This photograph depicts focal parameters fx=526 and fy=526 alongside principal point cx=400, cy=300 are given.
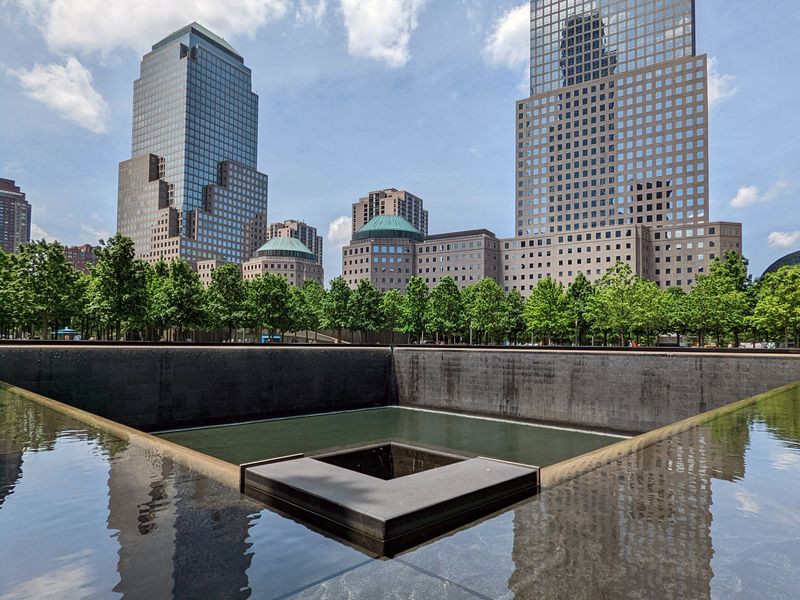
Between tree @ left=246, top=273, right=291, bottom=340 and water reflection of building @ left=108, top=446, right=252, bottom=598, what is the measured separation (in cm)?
5899

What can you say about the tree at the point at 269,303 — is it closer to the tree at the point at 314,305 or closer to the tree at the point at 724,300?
the tree at the point at 314,305

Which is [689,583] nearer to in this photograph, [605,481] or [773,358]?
[605,481]

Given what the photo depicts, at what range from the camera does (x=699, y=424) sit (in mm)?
13555

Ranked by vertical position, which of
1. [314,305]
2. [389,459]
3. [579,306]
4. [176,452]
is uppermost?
[314,305]

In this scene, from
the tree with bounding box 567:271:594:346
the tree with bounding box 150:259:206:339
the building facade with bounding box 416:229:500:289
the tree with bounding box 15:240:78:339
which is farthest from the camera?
the building facade with bounding box 416:229:500:289

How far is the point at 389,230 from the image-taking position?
520 feet

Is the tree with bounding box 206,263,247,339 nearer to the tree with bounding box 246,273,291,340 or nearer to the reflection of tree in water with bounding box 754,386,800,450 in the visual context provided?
the tree with bounding box 246,273,291,340

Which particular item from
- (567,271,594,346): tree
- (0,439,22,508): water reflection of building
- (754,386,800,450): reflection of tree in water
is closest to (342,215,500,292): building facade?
(567,271,594,346): tree

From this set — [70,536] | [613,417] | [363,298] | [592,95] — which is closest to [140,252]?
[363,298]

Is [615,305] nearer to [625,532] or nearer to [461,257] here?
[625,532]

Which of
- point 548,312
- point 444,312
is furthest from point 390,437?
point 444,312

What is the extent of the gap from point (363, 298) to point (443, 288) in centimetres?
1185

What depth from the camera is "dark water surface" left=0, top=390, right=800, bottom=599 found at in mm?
5004

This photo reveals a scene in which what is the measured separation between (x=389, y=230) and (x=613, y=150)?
65.2 metres
